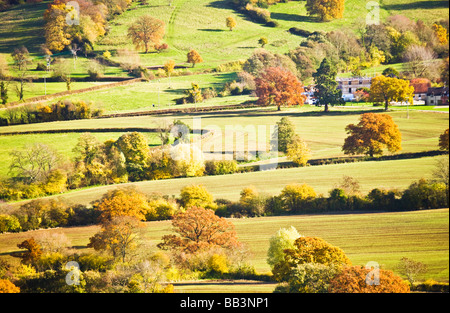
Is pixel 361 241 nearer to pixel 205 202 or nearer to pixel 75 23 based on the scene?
pixel 205 202

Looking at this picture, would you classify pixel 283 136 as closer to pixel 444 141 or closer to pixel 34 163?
pixel 444 141

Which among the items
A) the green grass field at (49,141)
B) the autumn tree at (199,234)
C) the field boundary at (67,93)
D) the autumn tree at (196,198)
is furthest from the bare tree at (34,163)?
the autumn tree at (199,234)

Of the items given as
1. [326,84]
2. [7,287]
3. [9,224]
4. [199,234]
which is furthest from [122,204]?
[326,84]

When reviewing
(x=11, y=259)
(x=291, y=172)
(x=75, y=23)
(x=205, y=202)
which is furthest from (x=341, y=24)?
(x=11, y=259)

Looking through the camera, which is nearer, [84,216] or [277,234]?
[277,234]

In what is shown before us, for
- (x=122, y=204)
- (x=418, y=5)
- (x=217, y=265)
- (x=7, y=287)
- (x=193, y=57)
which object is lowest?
(x=7, y=287)
